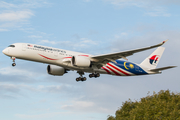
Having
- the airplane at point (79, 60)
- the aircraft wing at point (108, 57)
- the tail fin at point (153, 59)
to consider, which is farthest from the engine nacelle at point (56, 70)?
the tail fin at point (153, 59)

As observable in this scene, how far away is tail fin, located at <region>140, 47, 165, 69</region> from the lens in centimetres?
5481

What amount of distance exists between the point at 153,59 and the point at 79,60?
→ 18.0 metres

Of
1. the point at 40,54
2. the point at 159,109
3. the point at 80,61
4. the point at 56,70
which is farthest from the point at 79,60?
the point at 159,109

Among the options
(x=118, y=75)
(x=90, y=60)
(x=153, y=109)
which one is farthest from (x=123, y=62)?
(x=153, y=109)

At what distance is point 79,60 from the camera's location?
44.0 meters

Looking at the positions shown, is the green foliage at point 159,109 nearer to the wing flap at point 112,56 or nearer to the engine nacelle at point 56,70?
the wing flap at point 112,56

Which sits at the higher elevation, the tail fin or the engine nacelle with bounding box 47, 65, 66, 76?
the tail fin

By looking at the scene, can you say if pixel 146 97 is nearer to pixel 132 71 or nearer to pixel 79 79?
pixel 132 71

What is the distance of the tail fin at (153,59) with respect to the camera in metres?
54.8

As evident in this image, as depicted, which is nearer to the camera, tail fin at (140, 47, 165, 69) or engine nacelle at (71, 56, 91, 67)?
engine nacelle at (71, 56, 91, 67)

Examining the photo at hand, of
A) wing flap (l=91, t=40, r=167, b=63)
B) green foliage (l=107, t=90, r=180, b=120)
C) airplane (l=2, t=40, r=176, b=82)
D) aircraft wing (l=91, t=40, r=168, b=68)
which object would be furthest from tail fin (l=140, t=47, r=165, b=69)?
wing flap (l=91, t=40, r=167, b=63)

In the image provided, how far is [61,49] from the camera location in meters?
45.6

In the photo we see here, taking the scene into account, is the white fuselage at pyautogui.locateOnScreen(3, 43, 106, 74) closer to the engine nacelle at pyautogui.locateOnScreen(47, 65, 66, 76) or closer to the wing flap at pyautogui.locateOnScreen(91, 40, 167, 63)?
the wing flap at pyautogui.locateOnScreen(91, 40, 167, 63)

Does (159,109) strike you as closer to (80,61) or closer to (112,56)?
(112,56)
